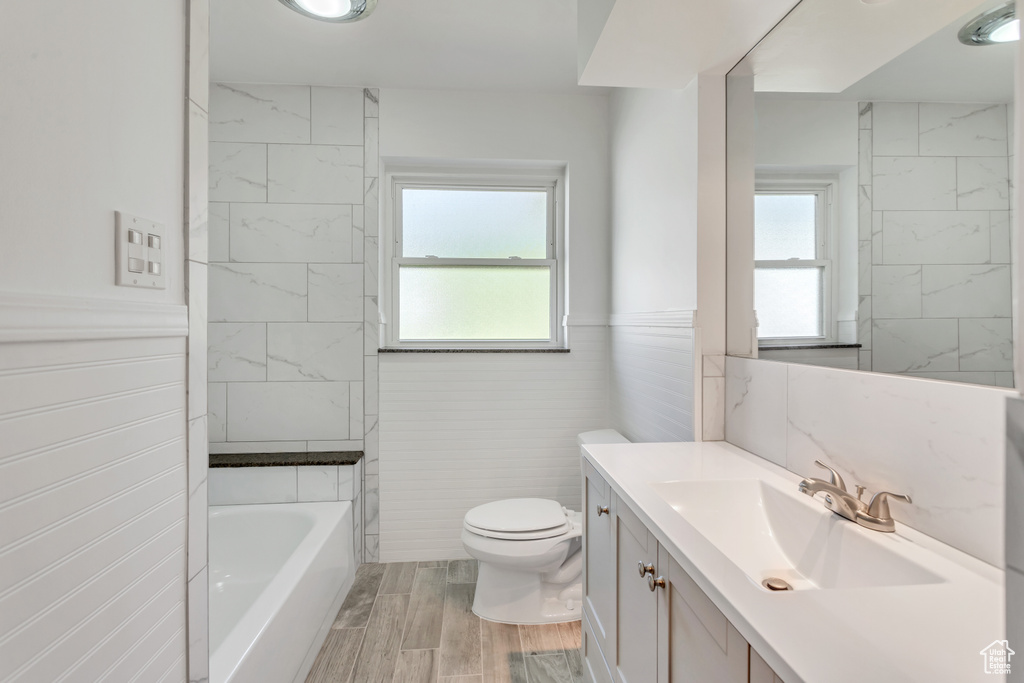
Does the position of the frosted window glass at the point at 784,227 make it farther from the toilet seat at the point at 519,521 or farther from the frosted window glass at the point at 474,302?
the frosted window glass at the point at 474,302

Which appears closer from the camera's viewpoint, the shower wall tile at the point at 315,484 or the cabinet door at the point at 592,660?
the cabinet door at the point at 592,660

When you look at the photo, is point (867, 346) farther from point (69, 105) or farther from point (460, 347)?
point (460, 347)

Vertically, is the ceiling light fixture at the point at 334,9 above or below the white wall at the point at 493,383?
above

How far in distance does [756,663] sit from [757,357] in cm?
109

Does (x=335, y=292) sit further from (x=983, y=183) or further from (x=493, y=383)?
(x=983, y=183)

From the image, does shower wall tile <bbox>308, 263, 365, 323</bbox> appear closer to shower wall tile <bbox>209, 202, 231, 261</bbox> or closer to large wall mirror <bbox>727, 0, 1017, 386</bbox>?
shower wall tile <bbox>209, 202, 231, 261</bbox>

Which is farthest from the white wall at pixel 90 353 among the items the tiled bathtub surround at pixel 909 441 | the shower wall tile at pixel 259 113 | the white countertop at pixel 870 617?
the shower wall tile at pixel 259 113

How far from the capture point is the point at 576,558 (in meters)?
2.17

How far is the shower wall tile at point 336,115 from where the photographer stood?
8.38ft

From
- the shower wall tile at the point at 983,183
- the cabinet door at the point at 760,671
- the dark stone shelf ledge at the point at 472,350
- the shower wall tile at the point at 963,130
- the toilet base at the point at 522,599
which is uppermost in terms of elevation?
the shower wall tile at the point at 963,130

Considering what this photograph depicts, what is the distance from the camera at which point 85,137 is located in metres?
0.70

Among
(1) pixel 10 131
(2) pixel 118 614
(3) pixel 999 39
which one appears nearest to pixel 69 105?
(1) pixel 10 131

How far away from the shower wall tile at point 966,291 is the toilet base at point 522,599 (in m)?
1.69

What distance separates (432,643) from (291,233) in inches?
77.4
